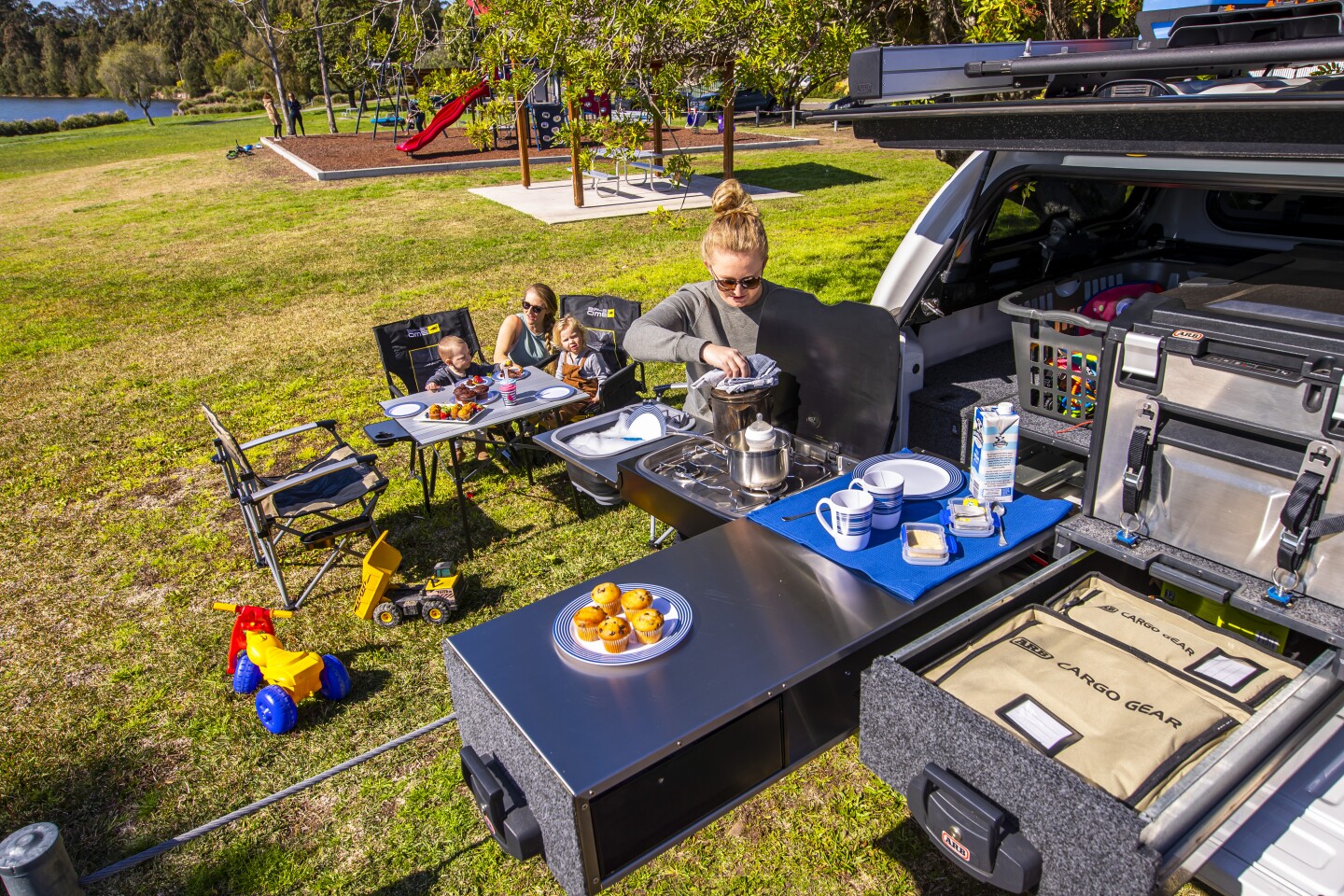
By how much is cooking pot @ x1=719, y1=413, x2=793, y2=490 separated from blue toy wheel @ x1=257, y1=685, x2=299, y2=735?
2.29 meters

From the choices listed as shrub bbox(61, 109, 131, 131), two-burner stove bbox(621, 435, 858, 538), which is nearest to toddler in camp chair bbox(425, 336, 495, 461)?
two-burner stove bbox(621, 435, 858, 538)

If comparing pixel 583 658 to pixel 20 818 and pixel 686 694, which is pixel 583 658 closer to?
pixel 686 694

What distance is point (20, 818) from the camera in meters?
3.29

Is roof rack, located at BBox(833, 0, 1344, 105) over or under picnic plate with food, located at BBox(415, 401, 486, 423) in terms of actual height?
over

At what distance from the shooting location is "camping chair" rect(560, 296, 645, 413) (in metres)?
5.77

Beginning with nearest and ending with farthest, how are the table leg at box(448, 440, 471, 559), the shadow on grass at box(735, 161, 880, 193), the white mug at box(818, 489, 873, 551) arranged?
the white mug at box(818, 489, 873, 551) → the table leg at box(448, 440, 471, 559) → the shadow on grass at box(735, 161, 880, 193)

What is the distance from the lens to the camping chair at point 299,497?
4.46m

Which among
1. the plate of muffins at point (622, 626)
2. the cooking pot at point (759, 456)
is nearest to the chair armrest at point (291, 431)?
the cooking pot at point (759, 456)

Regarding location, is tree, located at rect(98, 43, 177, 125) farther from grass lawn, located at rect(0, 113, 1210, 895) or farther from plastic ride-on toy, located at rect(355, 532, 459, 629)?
plastic ride-on toy, located at rect(355, 532, 459, 629)

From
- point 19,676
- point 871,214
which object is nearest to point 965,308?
point 19,676

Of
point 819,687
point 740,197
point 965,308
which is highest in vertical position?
point 740,197

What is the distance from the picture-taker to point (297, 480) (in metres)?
4.48

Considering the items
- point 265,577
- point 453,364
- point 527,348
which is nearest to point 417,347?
point 453,364

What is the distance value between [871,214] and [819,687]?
1284cm
